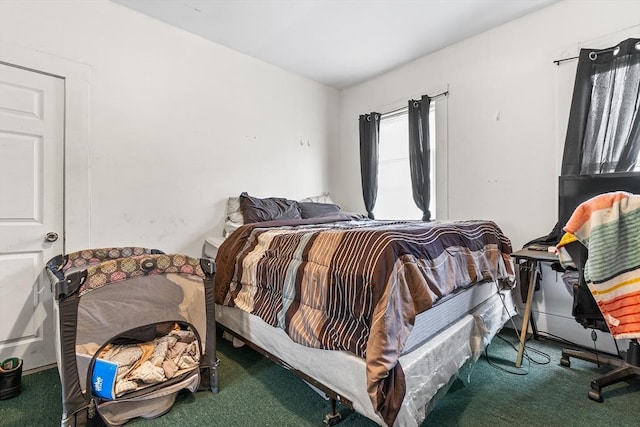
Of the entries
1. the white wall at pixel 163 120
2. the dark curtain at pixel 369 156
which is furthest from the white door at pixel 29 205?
the dark curtain at pixel 369 156

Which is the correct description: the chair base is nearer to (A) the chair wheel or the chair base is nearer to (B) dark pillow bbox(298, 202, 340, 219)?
(A) the chair wheel

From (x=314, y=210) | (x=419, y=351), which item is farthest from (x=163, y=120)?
(x=419, y=351)

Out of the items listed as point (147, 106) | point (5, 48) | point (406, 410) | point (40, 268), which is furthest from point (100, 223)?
point (406, 410)

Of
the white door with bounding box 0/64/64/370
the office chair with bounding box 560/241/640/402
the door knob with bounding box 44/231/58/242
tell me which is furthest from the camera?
the door knob with bounding box 44/231/58/242

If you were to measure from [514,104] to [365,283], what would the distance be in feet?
7.89

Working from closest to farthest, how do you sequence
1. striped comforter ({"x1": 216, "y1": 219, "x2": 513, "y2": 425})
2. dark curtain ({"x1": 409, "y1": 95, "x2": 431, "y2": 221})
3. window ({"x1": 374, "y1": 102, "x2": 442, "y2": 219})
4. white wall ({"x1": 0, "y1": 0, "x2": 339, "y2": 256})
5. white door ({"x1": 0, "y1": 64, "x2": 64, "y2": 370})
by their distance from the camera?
striped comforter ({"x1": 216, "y1": 219, "x2": 513, "y2": 425}), white door ({"x1": 0, "y1": 64, "x2": 64, "y2": 370}), white wall ({"x1": 0, "y1": 0, "x2": 339, "y2": 256}), dark curtain ({"x1": 409, "y1": 95, "x2": 431, "y2": 221}), window ({"x1": 374, "y1": 102, "x2": 442, "y2": 219})

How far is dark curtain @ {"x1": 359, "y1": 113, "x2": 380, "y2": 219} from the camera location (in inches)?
144

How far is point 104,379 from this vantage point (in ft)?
4.63

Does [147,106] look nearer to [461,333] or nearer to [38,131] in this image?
[38,131]

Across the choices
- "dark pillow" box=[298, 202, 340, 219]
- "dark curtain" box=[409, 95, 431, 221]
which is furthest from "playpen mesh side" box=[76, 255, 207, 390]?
"dark curtain" box=[409, 95, 431, 221]

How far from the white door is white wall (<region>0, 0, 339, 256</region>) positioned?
17 centimetres

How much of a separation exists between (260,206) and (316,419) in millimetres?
1902

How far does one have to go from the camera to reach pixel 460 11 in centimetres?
253

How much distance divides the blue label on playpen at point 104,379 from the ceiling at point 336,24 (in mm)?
2553
